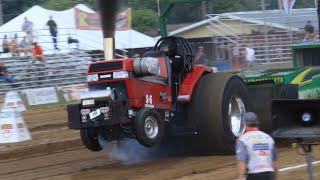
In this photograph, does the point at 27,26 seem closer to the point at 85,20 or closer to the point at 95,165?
the point at 85,20

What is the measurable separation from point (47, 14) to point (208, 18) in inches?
441

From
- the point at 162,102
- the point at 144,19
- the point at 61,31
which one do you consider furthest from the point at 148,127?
the point at 144,19

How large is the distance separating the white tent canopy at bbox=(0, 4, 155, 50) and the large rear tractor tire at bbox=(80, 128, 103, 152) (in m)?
19.1

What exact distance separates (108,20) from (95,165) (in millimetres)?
2410

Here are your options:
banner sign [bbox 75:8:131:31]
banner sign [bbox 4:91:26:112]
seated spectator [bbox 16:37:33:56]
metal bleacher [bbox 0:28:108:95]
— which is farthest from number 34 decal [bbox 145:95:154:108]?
banner sign [bbox 75:8:131:31]

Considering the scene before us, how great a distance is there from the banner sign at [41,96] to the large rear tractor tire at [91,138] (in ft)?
40.1

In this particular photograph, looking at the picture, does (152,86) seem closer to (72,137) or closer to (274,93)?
(274,93)

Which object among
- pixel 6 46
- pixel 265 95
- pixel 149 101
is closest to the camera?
pixel 149 101

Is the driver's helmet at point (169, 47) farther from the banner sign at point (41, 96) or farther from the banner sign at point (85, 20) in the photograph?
the banner sign at point (85, 20)

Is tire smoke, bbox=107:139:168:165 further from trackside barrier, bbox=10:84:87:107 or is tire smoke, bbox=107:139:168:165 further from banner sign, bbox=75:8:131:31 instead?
banner sign, bbox=75:8:131:31

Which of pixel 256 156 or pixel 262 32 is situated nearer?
pixel 256 156

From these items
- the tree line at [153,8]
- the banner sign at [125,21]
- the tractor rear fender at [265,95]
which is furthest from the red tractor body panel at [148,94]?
the tree line at [153,8]

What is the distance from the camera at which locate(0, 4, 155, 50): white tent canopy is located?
96.1ft

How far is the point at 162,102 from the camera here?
1006 centimetres
